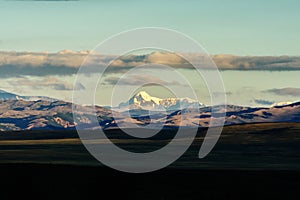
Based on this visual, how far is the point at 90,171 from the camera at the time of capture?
303ft

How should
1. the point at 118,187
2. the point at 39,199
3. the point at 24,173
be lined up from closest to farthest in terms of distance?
the point at 39,199
the point at 118,187
the point at 24,173

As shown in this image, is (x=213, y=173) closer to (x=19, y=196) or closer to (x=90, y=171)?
(x=90, y=171)

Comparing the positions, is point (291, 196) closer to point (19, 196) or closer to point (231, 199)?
point (231, 199)

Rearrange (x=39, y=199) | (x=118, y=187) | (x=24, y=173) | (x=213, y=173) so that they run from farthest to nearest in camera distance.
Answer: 1. (x=213, y=173)
2. (x=24, y=173)
3. (x=118, y=187)
4. (x=39, y=199)

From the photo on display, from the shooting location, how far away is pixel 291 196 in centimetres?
7875

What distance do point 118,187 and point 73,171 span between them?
39.3ft

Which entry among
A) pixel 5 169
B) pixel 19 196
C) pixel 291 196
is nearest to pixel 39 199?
pixel 19 196

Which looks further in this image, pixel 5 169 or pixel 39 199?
pixel 5 169

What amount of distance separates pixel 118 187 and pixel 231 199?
14.4m

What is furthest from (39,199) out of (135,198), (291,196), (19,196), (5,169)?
(291,196)

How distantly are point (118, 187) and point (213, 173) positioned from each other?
800 inches

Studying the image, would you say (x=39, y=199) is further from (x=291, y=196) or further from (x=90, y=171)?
(x=291, y=196)

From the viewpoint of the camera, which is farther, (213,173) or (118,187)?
(213,173)

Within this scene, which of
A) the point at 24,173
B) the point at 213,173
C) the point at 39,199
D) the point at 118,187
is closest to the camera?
the point at 39,199
